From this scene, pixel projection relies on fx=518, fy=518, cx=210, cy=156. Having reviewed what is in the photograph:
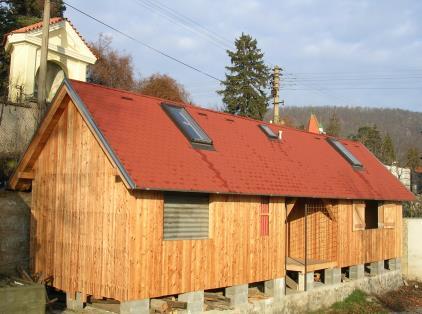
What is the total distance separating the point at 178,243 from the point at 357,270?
10.1m

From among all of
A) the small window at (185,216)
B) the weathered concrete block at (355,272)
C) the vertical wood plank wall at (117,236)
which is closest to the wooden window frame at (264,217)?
the vertical wood plank wall at (117,236)

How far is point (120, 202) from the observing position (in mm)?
12156

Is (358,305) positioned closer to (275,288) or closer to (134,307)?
(275,288)

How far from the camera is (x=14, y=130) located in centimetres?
1855

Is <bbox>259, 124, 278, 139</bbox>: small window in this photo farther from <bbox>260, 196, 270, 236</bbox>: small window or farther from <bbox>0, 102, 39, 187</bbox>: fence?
<bbox>0, 102, 39, 187</bbox>: fence

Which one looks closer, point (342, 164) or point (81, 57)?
point (342, 164)

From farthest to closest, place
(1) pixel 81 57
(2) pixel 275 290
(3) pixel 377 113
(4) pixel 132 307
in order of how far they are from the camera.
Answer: (3) pixel 377 113
(1) pixel 81 57
(2) pixel 275 290
(4) pixel 132 307

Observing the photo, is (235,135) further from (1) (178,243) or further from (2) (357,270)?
(2) (357,270)

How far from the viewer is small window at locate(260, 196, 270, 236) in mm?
15409

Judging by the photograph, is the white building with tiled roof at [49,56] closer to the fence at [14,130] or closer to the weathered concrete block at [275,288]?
the fence at [14,130]

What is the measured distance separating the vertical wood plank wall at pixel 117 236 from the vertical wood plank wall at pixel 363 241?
163 inches

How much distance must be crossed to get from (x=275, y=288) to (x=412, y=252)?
458 inches

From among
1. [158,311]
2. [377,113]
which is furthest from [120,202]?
[377,113]

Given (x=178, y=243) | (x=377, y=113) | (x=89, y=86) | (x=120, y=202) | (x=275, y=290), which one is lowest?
(x=275, y=290)
